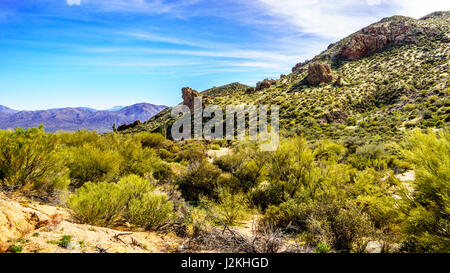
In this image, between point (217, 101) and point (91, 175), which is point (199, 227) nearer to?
point (91, 175)

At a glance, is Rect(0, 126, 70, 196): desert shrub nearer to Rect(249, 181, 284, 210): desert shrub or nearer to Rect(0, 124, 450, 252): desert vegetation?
Rect(0, 124, 450, 252): desert vegetation

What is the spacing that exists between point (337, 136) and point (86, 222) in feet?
88.6

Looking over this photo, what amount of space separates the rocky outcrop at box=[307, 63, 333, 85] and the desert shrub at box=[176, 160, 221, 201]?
A: 40207mm

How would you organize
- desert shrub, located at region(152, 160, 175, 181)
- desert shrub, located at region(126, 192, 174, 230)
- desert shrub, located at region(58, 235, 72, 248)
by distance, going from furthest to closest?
desert shrub, located at region(152, 160, 175, 181) → desert shrub, located at region(126, 192, 174, 230) → desert shrub, located at region(58, 235, 72, 248)

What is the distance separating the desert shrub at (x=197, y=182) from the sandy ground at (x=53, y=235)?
17.4ft

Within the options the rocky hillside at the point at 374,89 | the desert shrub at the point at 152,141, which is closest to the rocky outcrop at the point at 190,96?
the rocky hillside at the point at 374,89

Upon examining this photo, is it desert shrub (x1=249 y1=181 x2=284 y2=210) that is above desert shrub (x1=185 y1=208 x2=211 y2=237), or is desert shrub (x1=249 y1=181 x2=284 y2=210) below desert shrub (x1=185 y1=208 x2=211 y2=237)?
below

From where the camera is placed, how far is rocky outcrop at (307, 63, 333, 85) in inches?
1674

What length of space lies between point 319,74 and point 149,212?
46152mm

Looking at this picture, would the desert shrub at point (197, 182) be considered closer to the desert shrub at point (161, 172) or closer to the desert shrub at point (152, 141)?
the desert shrub at point (161, 172)

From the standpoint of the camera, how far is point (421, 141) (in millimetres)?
4035

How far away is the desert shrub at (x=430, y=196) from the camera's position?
354 cm


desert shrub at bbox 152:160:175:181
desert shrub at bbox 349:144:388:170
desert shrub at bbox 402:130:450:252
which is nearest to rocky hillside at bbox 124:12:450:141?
desert shrub at bbox 349:144:388:170
